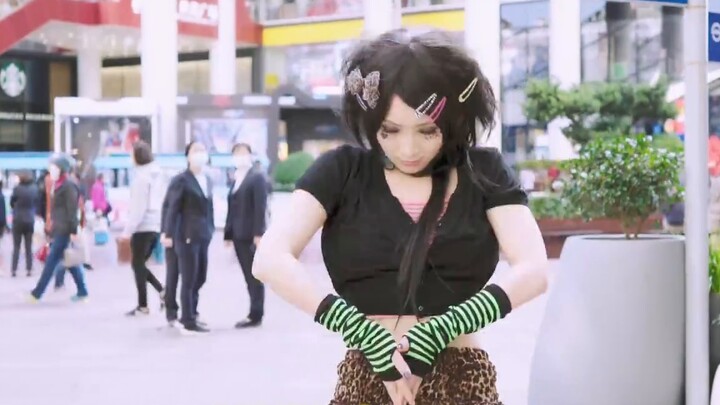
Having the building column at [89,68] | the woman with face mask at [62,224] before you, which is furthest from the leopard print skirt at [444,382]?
the building column at [89,68]

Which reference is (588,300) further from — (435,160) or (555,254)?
(555,254)

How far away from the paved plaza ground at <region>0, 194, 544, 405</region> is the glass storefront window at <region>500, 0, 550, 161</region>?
23.7m

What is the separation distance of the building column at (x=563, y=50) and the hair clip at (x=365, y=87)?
2978cm

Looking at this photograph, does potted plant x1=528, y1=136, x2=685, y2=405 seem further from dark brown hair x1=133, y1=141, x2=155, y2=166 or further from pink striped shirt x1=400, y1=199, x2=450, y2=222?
dark brown hair x1=133, y1=141, x2=155, y2=166

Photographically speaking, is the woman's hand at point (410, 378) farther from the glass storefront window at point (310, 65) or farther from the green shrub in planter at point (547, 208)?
the glass storefront window at point (310, 65)

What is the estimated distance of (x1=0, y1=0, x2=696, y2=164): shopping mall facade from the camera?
2606cm

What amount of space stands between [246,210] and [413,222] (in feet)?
25.1

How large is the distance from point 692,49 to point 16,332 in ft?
20.3

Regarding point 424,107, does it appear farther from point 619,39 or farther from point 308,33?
point 308,33

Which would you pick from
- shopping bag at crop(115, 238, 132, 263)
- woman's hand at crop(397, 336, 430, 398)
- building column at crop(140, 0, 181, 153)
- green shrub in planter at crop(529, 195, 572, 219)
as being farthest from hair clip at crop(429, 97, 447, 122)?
building column at crop(140, 0, 181, 153)

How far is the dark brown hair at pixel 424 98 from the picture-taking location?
6.32 feet

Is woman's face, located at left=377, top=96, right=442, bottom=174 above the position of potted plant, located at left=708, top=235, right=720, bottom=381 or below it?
above

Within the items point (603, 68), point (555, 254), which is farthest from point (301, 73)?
point (555, 254)

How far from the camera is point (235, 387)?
6.84 m
